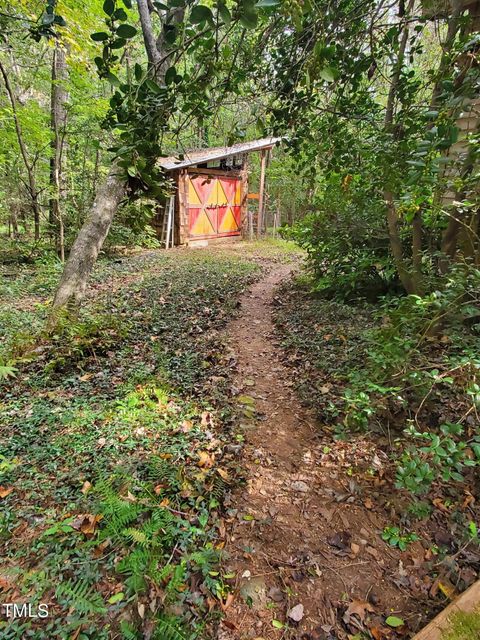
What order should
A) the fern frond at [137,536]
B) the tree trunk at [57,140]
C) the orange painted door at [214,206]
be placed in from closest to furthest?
the fern frond at [137,536] → the tree trunk at [57,140] → the orange painted door at [214,206]

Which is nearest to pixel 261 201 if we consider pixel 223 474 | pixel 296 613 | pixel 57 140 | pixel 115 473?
pixel 57 140

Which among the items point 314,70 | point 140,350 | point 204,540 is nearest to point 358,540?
point 204,540

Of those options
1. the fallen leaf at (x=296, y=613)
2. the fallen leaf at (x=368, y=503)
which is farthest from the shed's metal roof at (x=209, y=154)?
the fallen leaf at (x=296, y=613)

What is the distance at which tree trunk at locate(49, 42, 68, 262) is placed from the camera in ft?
26.7

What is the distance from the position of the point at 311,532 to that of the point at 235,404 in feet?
4.63

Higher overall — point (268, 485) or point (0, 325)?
point (0, 325)

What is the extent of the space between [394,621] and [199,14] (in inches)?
108

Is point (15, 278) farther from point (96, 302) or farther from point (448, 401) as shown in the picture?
point (448, 401)

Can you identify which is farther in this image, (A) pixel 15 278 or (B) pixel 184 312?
(A) pixel 15 278

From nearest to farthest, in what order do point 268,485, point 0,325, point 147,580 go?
point 147,580, point 268,485, point 0,325

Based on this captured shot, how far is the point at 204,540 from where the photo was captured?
2068mm

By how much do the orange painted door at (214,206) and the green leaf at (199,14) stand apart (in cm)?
1175

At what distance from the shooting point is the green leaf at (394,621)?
1.71 meters

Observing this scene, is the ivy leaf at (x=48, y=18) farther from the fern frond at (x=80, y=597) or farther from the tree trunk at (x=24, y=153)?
the tree trunk at (x=24, y=153)
